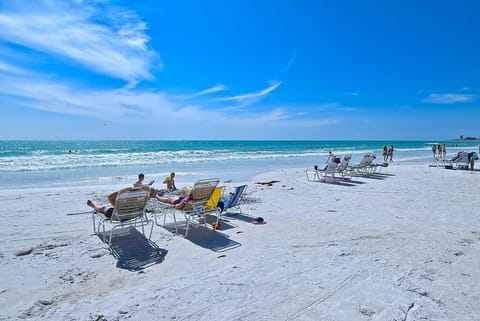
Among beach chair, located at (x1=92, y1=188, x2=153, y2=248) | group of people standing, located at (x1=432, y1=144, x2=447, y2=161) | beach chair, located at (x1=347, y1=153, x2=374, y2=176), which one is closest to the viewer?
beach chair, located at (x1=92, y1=188, x2=153, y2=248)

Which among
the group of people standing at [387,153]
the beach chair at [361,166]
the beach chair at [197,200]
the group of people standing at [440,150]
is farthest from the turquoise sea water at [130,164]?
the beach chair at [197,200]

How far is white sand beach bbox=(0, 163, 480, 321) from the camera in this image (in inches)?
119

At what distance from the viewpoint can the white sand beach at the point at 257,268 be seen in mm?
3020

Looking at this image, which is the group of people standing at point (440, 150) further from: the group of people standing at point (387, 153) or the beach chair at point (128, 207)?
the beach chair at point (128, 207)

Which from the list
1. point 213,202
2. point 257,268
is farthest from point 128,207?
point 257,268

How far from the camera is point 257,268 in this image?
3928 mm

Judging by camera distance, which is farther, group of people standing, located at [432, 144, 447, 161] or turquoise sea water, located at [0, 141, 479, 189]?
group of people standing, located at [432, 144, 447, 161]

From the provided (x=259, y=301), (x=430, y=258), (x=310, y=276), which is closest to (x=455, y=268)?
(x=430, y=258)

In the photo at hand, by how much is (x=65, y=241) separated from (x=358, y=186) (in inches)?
356

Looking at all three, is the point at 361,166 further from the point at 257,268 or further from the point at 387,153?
the point at 257,268

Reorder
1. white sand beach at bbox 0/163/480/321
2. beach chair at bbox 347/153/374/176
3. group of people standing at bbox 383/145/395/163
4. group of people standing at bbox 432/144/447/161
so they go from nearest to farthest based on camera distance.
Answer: white sand beach at bbox 0/163/480/321
beach chair at bbox 347/153/374/176
group of people standing at bbox 432/144/447/161
group of people standing at bbox 383/145/395/163

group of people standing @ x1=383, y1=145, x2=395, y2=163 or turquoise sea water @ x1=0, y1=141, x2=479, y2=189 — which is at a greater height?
group of people standing @ x1=383, y1=145, x2=395, y2=163

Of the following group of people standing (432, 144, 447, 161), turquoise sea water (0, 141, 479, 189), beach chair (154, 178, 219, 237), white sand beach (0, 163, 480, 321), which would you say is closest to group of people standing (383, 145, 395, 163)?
group of people standing (432, 144, 447, 161)

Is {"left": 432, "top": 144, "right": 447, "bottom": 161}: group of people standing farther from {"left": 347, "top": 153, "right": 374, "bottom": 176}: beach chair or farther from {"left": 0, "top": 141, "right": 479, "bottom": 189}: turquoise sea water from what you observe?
{"left": 347, "top": 153, "right": 374, "bottom": 176}: beach chair
